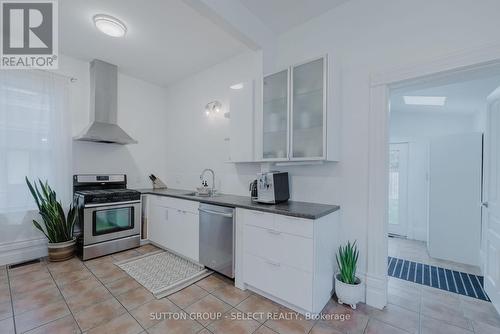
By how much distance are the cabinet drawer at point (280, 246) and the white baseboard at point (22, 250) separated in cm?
298

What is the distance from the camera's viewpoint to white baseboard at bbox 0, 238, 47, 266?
2809 mm

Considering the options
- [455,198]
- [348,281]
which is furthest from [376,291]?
[455,198]

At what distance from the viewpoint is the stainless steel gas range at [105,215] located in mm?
2936

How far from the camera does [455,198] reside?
3207 mm

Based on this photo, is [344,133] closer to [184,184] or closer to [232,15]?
[232,15]

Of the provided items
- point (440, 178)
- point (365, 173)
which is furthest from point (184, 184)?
point (440, 178)

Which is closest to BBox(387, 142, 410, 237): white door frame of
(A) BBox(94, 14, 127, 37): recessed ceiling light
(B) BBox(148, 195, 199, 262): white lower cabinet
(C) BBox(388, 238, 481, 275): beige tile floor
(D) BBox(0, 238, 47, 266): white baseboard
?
(C) BBox(388, 238, 481, 275): beige tile floor

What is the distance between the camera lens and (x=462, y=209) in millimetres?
3164

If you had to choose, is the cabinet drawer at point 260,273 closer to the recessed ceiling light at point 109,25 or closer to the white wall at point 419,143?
the recessed ceiling light at point 109,25

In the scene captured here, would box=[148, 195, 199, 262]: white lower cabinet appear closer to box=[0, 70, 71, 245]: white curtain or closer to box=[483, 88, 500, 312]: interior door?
box=[0, 70, 71, 245]: white curtain

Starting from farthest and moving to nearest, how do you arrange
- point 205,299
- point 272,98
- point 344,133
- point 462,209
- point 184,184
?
point 184,184 → point 462,209 → point 272,98 → point 344,133 → point 205,299

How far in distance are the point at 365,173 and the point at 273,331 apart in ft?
5.20

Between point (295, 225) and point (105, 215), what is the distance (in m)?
2.73

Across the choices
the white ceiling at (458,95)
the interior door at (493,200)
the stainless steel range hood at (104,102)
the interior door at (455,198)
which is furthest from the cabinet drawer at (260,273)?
the interior door at (455,198)
